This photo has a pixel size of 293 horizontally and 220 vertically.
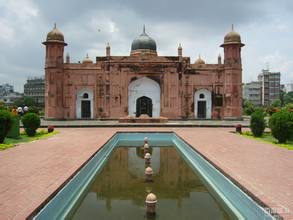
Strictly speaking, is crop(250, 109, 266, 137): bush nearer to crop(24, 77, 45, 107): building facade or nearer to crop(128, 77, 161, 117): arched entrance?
crop(128, 77, 161, 117): arched entrance

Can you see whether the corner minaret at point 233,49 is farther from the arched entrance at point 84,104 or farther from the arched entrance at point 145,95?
the arched entrance at point 84,104

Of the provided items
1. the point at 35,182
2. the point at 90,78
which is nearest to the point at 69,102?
the point at 90,78

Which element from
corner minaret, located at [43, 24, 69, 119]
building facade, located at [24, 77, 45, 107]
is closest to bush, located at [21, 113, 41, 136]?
corner minaret, located at [43, 24, 69, 119]

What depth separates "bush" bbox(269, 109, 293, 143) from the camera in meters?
10.5

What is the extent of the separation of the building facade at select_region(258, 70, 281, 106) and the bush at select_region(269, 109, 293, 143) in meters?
58.1

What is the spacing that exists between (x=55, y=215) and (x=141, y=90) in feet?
67.1

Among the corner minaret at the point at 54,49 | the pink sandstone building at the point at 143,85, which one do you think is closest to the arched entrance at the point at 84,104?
the pink sandstone building at the point at 143,85

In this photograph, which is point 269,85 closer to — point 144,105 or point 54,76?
point 144,105

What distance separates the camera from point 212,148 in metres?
9.30

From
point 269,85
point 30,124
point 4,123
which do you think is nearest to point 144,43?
point 30,124

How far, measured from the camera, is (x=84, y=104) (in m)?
24.4

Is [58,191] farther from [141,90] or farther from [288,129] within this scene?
[141,90]

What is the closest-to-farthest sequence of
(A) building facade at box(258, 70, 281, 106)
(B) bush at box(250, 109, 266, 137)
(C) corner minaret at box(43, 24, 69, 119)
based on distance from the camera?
(B) bush at box(250, 109, 266, 137) < (C) corner minaret at box(43, 24, 69, 119) < (A) building facade at box(258, 70, 281, 106)

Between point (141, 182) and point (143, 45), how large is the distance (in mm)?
21872
